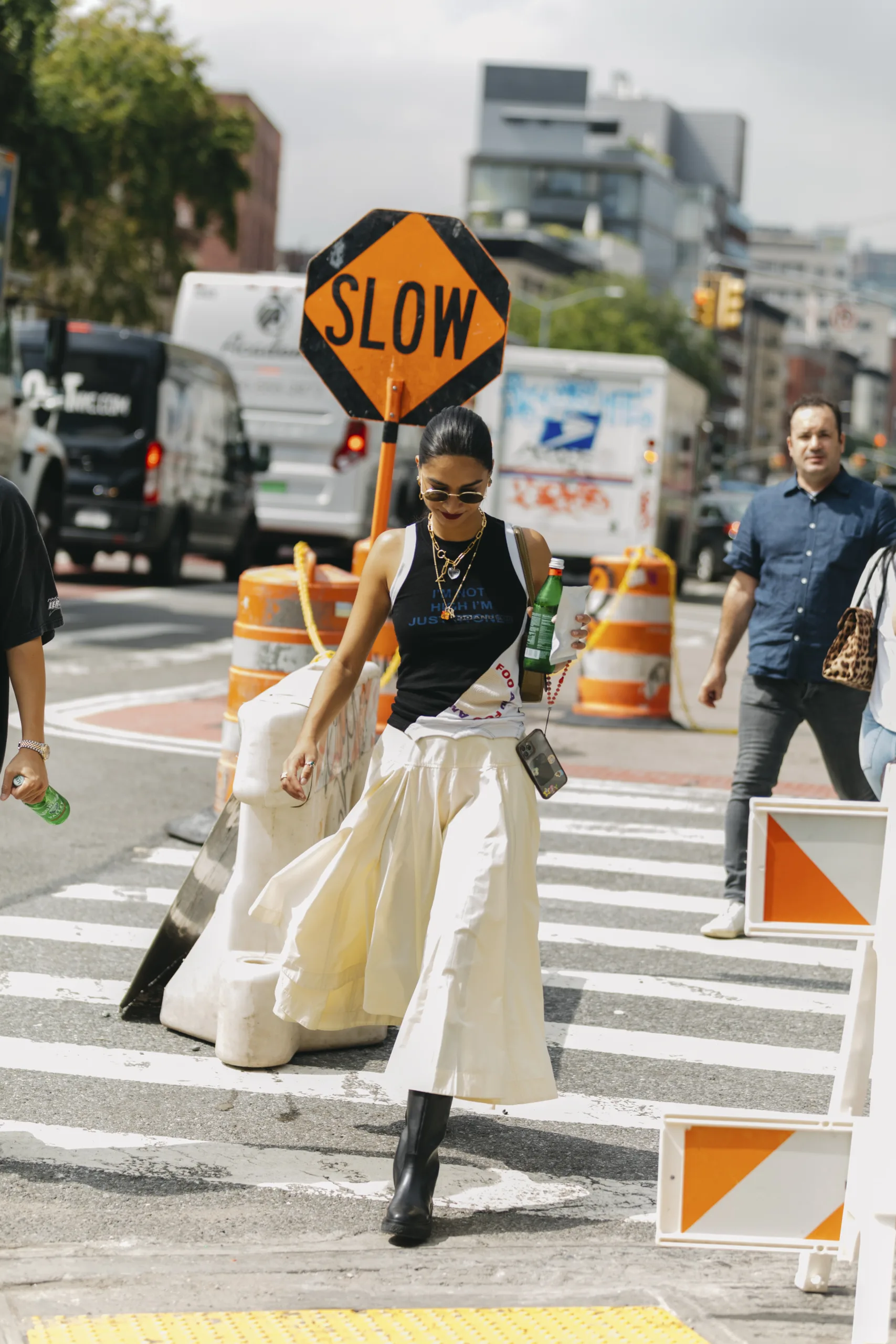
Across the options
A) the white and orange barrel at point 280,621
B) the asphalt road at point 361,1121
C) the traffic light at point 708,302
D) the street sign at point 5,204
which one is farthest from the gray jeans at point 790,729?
the traffic light at point 708,302

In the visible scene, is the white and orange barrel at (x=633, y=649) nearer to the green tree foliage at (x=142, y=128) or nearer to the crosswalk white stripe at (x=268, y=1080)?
the crosswalk white stripe at (x=268, y=1080)

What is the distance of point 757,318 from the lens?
550ft

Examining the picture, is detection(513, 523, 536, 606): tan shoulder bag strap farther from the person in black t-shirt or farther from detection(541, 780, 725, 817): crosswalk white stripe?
detection(541, 780, 725, 817): crosswalk white stripe

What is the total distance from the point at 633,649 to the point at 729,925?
640 centimetres

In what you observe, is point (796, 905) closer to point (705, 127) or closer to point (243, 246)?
point (243, 246)

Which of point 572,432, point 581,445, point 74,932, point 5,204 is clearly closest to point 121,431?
point 5,204

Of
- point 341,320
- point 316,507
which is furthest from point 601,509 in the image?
point 341,320

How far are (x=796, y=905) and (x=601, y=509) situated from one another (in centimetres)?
2261

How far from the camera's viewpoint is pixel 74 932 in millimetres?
6926

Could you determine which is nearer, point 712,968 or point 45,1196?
point 45,1196

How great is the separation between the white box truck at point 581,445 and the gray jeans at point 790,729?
1879 centimetres

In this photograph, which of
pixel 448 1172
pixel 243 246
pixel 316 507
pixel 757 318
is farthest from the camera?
pixel 757 318

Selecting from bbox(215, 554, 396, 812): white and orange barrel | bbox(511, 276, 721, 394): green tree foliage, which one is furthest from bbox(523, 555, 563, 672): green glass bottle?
bbox(511, 276, 721, 394): green tree foliage

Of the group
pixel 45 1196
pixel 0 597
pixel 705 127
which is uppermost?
pixel 705 127
